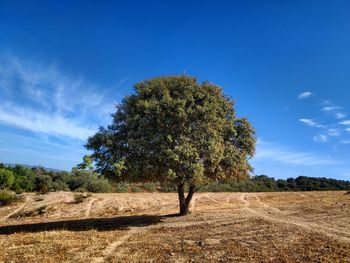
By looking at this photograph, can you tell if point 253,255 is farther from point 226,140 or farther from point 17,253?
point 226,140

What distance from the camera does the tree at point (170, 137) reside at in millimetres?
21453

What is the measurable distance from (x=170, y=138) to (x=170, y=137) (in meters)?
0.07

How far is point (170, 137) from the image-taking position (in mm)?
21141

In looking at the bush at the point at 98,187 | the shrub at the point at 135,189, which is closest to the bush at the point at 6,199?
the bush at the point at 98,187

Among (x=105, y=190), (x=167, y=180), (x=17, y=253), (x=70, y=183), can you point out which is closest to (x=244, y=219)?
(x=167, y=180)

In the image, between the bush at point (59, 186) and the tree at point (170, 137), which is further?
the bush at point (59, 186)

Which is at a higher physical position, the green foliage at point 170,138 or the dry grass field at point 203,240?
the green foliage at point 170,138

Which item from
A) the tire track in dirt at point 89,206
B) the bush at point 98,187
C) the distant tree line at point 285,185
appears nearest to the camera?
the tire track in dirt at point 89,206

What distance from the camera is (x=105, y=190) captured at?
52188 millimetres

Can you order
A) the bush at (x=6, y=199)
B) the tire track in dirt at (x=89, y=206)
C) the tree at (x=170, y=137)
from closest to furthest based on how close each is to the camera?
the tree at (x=170, y=137) < the tire track in dirt at (x=89, y=206) < the bush at (x=6, y=199)

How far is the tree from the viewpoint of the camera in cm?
2145

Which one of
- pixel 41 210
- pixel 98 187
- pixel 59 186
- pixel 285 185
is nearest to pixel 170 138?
pixel 41 210

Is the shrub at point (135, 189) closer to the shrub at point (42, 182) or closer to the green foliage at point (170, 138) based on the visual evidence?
the shrub at point (42, 182)

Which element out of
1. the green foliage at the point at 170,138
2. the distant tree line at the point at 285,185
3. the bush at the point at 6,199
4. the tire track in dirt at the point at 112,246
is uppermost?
the distant tree line at the point at 285,185
